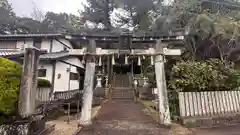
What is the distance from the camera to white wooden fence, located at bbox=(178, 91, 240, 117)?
7892 millimetres

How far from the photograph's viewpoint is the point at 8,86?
225 inches

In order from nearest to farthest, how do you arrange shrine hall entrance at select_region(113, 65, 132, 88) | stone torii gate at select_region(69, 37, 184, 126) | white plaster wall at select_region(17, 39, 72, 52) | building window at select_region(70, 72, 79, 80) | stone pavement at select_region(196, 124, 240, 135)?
stone pavement at select_region(196, 124, 240, 135) < stone torii gate at select_region(69, 37, 184, 126) < white plaster wall at select_region(17, 39, 72, 52) < building window at select_region(70, 72, 79, 80) < shrine hall entrance at select_region(113, 65, 132, 88)

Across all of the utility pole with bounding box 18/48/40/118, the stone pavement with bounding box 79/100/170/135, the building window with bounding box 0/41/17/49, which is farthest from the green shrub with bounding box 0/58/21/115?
the building window with bounding box 0/41/17/49

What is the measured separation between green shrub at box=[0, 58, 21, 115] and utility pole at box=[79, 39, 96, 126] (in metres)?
2.60

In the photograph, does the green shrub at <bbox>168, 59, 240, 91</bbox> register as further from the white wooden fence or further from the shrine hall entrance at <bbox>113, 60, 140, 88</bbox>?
the shrine hall entrance at <bbox>113, 60, 140, 88</bbox>

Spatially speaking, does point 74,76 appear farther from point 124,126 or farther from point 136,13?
point 136,13

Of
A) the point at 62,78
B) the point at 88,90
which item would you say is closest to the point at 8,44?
the point at 62,78

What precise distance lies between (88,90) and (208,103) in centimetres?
539

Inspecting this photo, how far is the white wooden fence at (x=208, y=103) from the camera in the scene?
789 cm

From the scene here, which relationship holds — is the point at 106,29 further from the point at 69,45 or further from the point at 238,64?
the point at 238,64

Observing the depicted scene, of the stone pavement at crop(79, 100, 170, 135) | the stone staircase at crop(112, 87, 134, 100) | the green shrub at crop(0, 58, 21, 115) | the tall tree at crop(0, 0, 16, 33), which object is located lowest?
the stone pavement at crop(79, 100, 170, 135)

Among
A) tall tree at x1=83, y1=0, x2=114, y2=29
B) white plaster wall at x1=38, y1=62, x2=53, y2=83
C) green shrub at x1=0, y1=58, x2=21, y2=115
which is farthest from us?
tall tree at x1=83, y1=0, x2=114, y2=29

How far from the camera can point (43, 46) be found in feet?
57.6

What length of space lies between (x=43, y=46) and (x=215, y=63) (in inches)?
588
